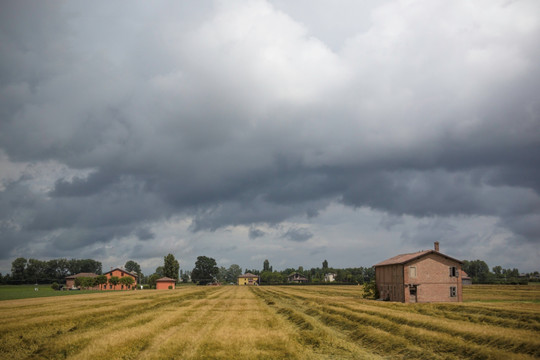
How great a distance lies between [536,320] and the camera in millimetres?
31938

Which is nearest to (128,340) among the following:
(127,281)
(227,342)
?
(227,342)

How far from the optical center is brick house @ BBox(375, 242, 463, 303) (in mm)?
61781

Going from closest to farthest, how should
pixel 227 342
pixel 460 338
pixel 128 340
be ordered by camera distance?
pixel 460 338 < pixel 227 342 < pixel 128 340

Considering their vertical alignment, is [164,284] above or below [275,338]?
below

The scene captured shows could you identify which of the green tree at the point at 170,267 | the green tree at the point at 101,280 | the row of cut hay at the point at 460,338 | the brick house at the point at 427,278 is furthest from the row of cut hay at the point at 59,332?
the green tree at the point at 170,267

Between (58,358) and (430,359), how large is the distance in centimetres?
2074

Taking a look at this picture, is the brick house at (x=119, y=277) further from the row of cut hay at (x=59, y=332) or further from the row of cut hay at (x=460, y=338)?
the row of cut hay at (x=460, y=338)

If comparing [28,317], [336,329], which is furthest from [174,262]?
[336,329]

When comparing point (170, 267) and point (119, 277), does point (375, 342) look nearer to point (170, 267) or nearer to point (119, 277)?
point (119, 277)

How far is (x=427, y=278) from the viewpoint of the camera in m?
62.7

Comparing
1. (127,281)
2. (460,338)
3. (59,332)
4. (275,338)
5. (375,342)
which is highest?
(460,338)

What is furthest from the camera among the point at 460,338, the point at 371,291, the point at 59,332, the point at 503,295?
the point at 503,295

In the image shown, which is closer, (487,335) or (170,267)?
(487,335)

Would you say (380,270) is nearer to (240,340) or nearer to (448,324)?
(448,324)
